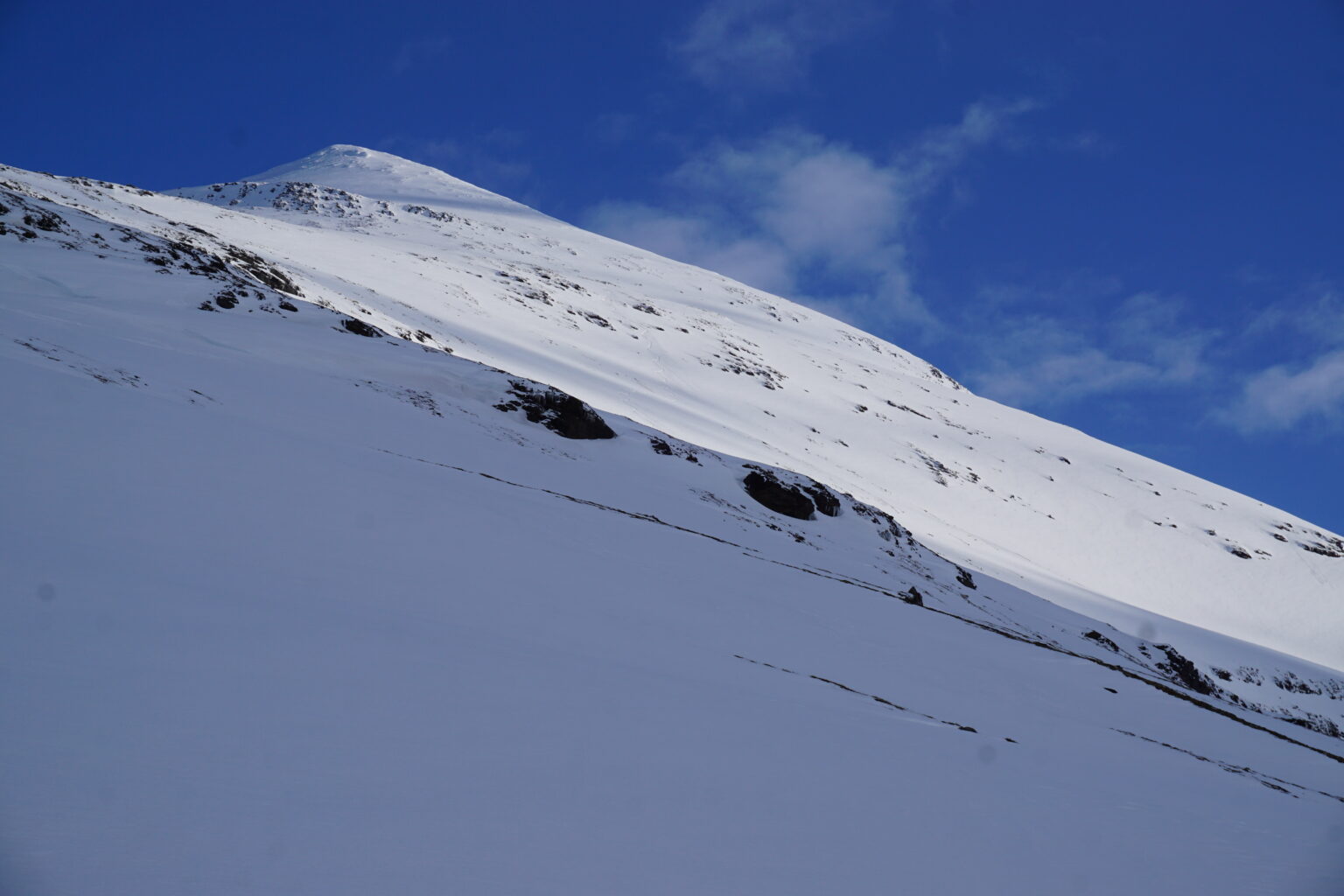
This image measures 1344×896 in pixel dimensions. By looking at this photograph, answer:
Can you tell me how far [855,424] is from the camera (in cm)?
6019

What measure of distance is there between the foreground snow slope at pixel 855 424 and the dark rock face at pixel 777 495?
419 inches

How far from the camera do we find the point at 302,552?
6.47m

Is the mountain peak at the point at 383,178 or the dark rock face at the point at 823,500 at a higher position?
the mountain peak at the point at 383,178

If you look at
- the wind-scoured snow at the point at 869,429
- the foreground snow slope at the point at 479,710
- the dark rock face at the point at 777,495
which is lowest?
the foreground snow slope at the point at 479,710

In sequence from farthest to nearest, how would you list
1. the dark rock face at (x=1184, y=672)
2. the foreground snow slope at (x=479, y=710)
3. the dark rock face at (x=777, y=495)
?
the dark rock face at (x=1184, y=672)
the dark rock face at (x=777, y=495)
the foreground snow slope at (x=479, y=710)

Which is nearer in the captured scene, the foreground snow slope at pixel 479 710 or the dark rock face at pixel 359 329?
the foreground snow slope at pixel 479 710

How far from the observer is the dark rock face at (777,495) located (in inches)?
912

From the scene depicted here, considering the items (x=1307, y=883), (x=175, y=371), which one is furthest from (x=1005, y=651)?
(x=175, y=371)

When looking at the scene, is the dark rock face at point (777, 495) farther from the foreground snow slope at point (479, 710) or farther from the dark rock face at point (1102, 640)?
the dark rock face at point (1102, 640)

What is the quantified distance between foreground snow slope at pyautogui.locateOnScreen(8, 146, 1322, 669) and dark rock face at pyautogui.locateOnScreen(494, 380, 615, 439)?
11.4 meters

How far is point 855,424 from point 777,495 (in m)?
38.8

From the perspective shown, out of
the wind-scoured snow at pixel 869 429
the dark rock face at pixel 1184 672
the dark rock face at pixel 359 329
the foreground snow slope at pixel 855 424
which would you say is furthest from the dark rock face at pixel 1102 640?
the dark rock face at pixel 359 329

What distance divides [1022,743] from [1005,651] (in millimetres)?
6362

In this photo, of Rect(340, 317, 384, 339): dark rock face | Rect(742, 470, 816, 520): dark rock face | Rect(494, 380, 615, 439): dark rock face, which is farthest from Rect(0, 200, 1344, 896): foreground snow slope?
Rect(340, 317, 384, 339): dark rock face
